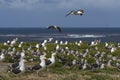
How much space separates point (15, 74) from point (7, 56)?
8544mm

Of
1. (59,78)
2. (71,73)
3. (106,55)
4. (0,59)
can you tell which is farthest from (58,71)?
(106,55)

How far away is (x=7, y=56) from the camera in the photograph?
35.8 m

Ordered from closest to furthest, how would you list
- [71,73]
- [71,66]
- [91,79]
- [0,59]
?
[91,79]
[71,73]
[71,66]
[0,59]

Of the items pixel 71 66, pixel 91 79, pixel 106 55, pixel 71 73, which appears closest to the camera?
pixel 91 79

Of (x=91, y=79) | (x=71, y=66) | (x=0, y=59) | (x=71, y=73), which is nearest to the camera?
(x=91, y=79)

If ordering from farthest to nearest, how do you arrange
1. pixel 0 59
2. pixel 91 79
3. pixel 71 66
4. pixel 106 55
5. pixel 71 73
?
pixel 106 55
pixel 0 59
pixel 71 66
pixel 71 73
pixel 91 79

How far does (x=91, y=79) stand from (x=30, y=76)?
2.90 metres

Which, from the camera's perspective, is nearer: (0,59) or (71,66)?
(71,66)

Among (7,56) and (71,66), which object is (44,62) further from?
(7,56)

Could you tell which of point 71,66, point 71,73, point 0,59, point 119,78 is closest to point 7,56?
point 0,59

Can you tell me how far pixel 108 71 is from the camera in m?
30.5

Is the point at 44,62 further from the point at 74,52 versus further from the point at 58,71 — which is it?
the point at 74,52

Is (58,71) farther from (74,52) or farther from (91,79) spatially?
(74,52)

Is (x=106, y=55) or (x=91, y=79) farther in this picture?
(x=106, y=55)
